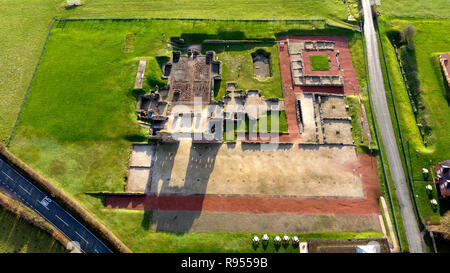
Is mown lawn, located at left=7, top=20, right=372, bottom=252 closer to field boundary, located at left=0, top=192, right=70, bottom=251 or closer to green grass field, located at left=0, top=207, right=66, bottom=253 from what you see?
field boundary, located at left=0, top=192, right=70, bottom=251

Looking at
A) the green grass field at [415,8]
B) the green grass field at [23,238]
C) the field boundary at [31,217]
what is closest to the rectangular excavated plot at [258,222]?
the field boundary at [31,217]

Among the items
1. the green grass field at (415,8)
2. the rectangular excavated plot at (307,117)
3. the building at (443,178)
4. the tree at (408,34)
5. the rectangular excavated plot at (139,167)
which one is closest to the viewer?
the building at (443,178)

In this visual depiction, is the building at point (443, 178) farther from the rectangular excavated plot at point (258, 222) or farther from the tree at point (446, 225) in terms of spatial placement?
the rectangular excavated plot at point (258, 222)

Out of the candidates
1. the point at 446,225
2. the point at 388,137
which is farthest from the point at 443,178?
the point at 388,137

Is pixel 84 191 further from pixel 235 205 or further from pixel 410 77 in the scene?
pixel 410 77

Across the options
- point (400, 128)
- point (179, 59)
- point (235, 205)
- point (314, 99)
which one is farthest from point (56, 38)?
point (400, 128)

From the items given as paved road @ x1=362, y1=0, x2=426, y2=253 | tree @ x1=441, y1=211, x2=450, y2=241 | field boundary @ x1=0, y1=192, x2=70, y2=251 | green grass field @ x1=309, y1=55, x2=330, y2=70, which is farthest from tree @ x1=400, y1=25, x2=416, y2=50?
field boundary @ x1=0, y1=192, x2=70, y2=251
